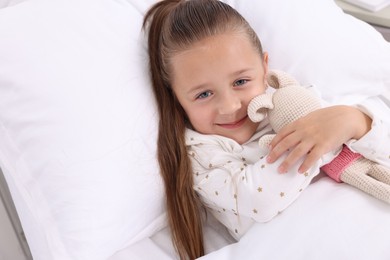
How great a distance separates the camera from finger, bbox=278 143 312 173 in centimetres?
76

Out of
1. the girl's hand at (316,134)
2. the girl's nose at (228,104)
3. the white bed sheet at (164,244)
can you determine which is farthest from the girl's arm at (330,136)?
the white bed sheet at (164,244)

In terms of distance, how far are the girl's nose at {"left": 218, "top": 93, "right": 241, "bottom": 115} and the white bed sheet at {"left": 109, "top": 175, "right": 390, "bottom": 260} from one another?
210 millimetres

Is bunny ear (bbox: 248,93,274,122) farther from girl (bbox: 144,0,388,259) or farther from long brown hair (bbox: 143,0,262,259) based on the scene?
long brown hair (bbox: 143,0,262,259)

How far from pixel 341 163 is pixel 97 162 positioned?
1.51 feet

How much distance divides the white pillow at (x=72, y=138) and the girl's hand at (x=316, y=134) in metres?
0.26

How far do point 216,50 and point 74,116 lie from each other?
30 cm

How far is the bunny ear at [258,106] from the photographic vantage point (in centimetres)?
83

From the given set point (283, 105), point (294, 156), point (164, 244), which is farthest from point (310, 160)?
point (164, 244)

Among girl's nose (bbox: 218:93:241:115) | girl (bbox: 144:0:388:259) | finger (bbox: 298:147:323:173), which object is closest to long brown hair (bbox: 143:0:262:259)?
girl (bbox: 144:0:388:259)

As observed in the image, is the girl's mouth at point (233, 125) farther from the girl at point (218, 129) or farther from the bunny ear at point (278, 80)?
the bunny ear at point (278, 80)

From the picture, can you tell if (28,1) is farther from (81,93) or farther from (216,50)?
(216,50)

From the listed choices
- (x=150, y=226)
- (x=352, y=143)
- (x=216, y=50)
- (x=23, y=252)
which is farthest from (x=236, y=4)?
(x=23, y=252)

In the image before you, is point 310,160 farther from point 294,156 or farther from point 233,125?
point 233,125

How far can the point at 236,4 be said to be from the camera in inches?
43.9
